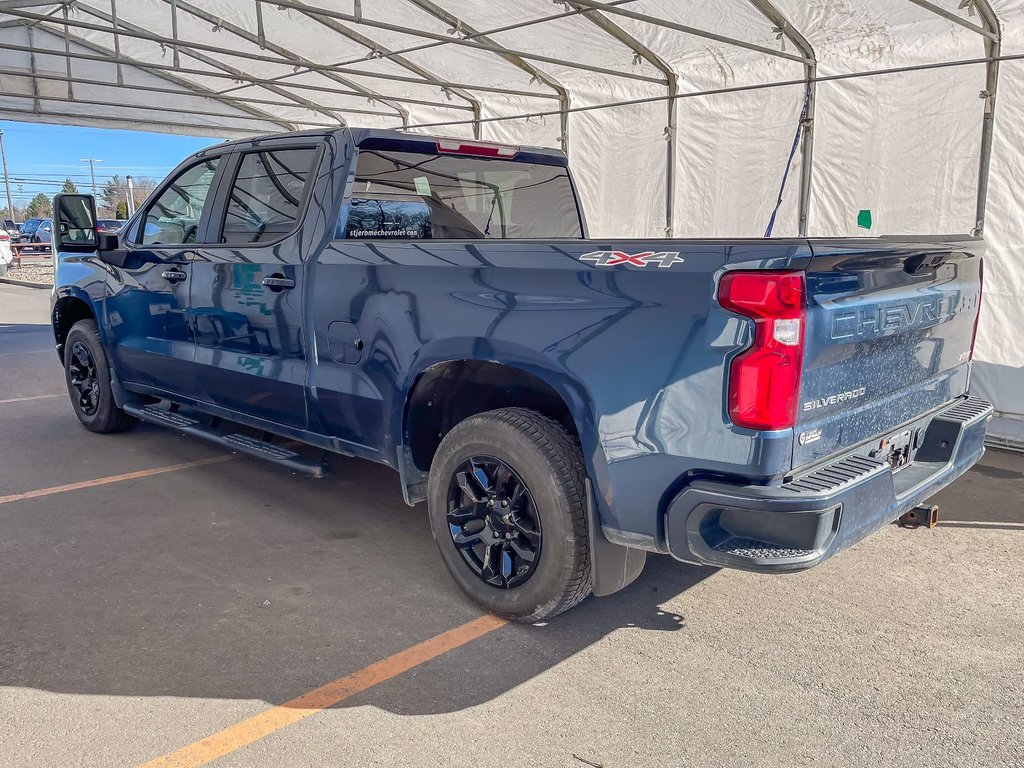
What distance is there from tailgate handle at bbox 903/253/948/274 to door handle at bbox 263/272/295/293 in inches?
102

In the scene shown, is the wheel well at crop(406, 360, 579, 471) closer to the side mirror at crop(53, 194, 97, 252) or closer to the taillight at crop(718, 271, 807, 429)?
the taillight at crop(718, 271, 807, 429)

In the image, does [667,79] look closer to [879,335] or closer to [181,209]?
[181,209]

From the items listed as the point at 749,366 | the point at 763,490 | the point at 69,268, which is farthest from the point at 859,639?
the point at 69,268

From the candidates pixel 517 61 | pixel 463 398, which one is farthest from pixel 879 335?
pixel 517 61

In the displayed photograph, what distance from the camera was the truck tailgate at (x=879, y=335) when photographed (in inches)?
101

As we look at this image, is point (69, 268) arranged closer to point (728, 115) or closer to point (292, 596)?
point (292, 596)

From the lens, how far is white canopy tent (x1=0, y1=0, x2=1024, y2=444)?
6.80 meters

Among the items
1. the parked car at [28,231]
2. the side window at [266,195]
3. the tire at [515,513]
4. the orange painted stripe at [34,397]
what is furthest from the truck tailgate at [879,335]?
the parked car at [28,231]

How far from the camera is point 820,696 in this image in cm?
282

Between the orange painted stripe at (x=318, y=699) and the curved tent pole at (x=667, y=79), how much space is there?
6936 millimetres

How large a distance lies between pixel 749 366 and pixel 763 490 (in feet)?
1.22

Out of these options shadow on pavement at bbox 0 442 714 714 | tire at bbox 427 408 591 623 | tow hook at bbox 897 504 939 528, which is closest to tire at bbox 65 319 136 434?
shadow on pavement at bbox 0 442 714 714

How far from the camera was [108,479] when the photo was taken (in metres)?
5.12

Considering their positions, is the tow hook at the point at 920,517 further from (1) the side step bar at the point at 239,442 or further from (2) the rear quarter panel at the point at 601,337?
(1) the side step bar at the point at 239,442
